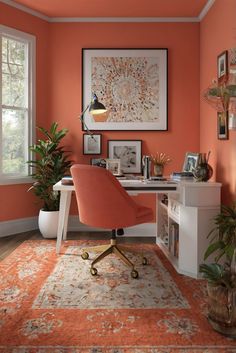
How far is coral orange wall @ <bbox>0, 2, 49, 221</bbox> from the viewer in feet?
15.7

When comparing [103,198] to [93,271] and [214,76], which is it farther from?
[214,76]

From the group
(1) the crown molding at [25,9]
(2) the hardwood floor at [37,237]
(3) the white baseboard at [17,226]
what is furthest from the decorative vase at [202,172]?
(1) the crown molding at [25,9]

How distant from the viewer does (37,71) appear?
16.6ft

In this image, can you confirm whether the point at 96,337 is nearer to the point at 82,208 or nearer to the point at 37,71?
the point at 82,208

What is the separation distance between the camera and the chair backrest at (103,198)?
3168 mm

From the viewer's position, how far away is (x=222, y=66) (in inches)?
154

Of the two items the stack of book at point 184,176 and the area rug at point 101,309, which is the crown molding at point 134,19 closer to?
the stack of book at point 184,176

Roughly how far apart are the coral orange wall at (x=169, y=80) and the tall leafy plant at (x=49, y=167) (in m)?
0.34

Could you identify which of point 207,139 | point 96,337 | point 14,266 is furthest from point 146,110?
point 96,337

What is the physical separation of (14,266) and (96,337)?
1.61m

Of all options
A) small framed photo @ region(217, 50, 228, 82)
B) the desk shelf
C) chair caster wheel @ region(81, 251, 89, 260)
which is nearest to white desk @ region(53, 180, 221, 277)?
the desk shelf

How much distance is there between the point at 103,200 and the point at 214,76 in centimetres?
208

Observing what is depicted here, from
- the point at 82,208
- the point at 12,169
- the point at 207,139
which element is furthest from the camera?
the point at 12,169

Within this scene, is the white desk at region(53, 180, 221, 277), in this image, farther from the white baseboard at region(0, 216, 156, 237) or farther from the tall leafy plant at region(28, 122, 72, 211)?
the tall leafy plant at region(28, 122, 72, 211)
